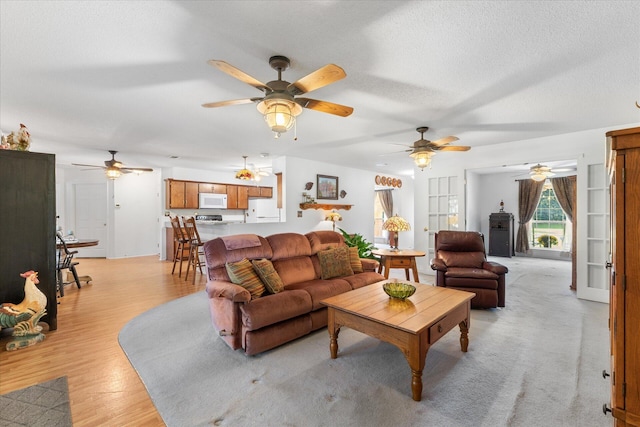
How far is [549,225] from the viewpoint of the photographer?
800 centimetres

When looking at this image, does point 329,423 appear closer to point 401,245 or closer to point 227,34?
point 227,34

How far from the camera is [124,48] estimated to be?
2.01 metres

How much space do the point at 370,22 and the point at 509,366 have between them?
2806mm

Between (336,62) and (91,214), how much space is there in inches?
334

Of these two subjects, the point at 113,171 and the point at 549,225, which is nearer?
the point at 113,171

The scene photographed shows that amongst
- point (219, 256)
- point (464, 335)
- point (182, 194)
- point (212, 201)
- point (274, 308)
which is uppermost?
point (182, 194)

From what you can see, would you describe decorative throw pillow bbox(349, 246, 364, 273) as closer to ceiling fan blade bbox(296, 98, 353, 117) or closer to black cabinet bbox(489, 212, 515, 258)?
ceiling fan blade bbox(296, 98, 353, 117)

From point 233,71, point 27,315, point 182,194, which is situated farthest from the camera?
point 182,194

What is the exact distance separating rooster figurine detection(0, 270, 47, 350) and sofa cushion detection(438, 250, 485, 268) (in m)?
4.80

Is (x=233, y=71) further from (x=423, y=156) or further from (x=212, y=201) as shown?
(x=212, y=201)

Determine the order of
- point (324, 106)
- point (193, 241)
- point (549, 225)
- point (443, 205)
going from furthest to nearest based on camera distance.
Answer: point (549, 225), point (443, 205), point (193, 241), point (324, 106)

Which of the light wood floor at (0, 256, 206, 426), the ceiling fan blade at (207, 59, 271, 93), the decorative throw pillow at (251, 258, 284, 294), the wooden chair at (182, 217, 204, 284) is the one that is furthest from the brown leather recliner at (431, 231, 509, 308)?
the wooden chair at (182, 217, 204, 284)

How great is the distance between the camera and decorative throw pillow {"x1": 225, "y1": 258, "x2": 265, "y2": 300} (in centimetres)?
273

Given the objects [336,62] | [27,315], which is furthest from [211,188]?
[336,62]
